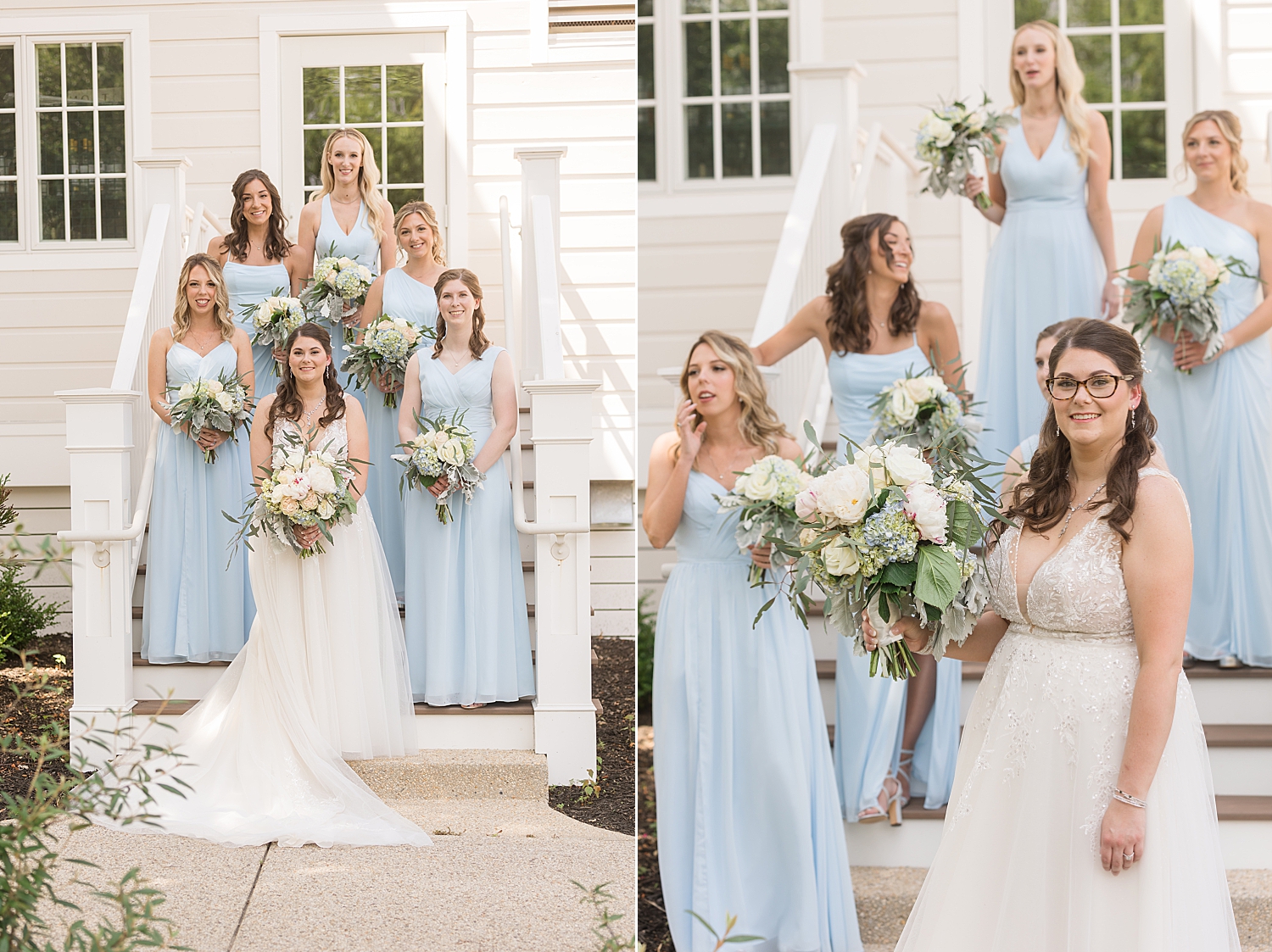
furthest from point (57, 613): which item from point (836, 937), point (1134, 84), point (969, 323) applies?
point (1134, 84)

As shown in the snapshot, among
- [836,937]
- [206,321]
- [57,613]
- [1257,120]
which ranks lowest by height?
[836,937]

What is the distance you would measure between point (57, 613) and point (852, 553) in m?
2.02

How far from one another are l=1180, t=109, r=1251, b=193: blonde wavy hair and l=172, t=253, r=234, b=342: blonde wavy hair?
11.0ft

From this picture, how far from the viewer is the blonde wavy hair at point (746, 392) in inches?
140

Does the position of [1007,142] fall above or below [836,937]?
above

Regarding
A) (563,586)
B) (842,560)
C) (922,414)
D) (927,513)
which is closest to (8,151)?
(563,586)

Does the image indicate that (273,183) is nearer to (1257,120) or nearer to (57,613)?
(57,613)

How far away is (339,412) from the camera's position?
3260mm

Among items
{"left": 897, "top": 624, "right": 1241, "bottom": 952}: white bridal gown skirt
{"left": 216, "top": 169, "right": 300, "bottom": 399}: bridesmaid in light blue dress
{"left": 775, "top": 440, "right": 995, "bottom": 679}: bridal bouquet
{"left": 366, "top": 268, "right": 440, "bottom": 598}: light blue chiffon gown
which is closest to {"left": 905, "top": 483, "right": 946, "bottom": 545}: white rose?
{"left": 775, "top": 440, "right": 995, "bottom": 679}: bridal bouquet

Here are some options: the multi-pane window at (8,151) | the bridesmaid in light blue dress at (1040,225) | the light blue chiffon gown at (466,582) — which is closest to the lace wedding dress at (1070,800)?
the light blue chiffon gown at (466,582)

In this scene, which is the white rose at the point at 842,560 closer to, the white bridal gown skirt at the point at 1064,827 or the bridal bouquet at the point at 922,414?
the white bridal gown skirt at the point at 1064,827

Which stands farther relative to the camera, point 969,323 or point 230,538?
point 969,323

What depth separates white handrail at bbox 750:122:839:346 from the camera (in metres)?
Result: 4.09

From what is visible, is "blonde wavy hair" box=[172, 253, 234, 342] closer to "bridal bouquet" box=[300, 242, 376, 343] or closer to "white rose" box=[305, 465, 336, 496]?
"bridal bouquet" box=[300, 242, 376, 343]
